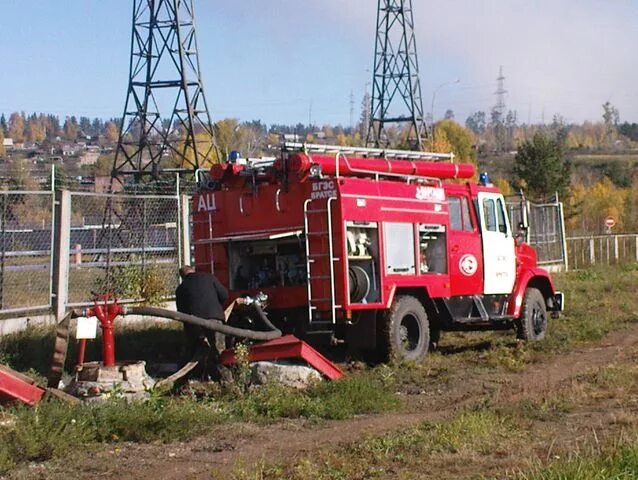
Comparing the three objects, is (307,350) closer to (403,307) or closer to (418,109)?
(403,307)

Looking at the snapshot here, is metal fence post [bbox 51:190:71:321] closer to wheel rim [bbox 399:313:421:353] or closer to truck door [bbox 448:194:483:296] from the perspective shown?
wheel rim [bbox 399:313:421:353]

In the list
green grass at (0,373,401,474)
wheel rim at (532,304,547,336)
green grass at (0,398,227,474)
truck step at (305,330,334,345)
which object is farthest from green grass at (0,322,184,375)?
wheel rim at (532,304,547,336)

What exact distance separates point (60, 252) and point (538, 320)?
27.3 feet

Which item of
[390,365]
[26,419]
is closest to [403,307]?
[390,365]

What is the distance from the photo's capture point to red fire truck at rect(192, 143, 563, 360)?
1320 centimetres

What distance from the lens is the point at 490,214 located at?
53.8 feet

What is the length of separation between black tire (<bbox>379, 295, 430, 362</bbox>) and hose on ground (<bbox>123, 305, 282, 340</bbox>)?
1772 mm

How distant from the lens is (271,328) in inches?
508

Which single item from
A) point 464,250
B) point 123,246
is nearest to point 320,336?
point 464,250

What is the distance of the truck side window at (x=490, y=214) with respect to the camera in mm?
16281

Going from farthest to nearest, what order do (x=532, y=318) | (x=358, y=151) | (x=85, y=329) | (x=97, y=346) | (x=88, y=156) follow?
(x=88, y=156) → (x=532, y=318) → (x=97, y=346) → (x=358, y=151) → (x=85, y=329)

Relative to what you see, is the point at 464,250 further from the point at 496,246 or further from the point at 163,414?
the point at 163,414

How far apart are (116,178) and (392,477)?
29.1 metres

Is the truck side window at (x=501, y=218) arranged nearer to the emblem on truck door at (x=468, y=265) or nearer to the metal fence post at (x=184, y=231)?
the emblem on truck door at (x=468, y=265)
